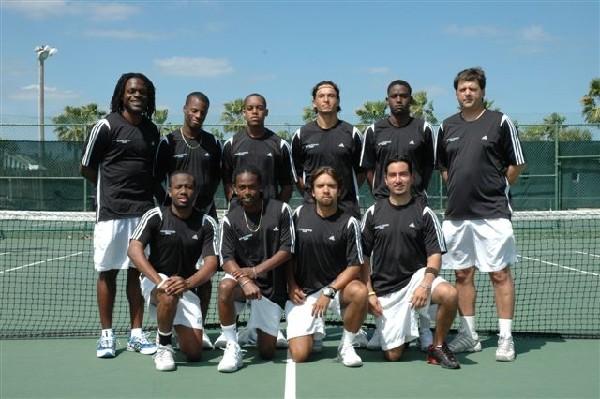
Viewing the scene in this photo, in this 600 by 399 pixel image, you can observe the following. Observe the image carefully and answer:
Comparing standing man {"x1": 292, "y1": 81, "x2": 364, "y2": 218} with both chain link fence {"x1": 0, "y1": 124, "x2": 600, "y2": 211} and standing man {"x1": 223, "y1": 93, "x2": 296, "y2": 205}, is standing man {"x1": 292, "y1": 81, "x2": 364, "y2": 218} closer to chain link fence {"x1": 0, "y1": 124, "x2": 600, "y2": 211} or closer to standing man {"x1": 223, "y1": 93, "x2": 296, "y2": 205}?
standing man {"x1": 223, "y1": 93, "x2": 296, "y2": 205}

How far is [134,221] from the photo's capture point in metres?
5.80

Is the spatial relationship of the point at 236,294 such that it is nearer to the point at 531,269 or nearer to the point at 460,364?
the point at 460,364

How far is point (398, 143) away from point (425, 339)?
1569mm

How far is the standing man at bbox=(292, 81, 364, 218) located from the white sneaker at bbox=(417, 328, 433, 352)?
1.07 metres

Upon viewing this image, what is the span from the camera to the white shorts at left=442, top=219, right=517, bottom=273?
225 inches

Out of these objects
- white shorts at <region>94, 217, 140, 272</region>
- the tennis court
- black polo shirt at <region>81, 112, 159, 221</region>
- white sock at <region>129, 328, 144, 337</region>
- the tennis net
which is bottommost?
the tennis net

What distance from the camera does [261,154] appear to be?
608 centimetres

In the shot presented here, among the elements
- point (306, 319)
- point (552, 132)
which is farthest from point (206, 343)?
point (552, 132)

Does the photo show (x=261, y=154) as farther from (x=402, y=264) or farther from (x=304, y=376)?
(x=304, y=376)

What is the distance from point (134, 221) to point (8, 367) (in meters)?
1.39

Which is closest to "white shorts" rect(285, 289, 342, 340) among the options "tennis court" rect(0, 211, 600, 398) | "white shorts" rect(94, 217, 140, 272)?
"tennis court" rect(0, 211, 600, 398)

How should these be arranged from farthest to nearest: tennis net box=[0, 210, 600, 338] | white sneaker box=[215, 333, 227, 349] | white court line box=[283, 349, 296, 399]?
tennis net box=[0, 210, 600, 338]
white sneaker box=[215, 333, 227, 349]
white court line box=[283, 349, 296, 399]

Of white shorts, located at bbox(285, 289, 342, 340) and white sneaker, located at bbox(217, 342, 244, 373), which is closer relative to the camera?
white sneaker, located at bbox(217, 342, 244, 373)

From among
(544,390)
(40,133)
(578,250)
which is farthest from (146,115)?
(40,133)
